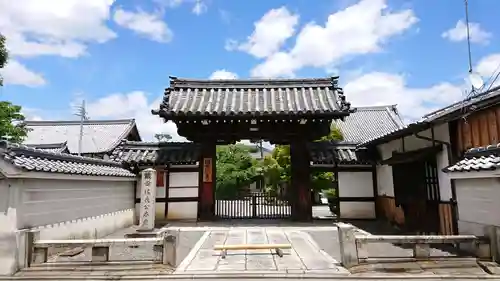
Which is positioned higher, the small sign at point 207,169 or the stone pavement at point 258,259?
the small sign at point 207,169

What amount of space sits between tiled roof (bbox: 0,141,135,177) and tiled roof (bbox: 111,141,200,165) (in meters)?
2.48

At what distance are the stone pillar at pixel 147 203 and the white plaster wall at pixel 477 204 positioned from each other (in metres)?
8.88

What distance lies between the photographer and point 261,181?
115 feet

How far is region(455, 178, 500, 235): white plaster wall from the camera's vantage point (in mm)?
6708

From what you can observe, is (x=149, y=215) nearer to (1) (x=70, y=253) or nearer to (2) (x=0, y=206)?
(1) (x=70, y=253)

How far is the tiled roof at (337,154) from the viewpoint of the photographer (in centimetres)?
1446

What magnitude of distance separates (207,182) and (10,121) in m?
13.3

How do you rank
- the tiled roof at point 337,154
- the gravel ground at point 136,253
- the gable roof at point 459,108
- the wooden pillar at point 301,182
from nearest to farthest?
the gravel ground at point 136,253 < the gable roof at point 459,108 < the wooden pillar at point 301,182 < the tiled roof at point 337,154

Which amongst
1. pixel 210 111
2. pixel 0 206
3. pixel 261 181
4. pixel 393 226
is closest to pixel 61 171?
pixel 0 206

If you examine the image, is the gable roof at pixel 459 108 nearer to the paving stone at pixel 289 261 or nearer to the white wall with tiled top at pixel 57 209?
the paving stone at pixel 289 261

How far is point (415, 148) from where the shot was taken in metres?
11.4

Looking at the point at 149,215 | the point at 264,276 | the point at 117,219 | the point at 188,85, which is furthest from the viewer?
the point at 188,85

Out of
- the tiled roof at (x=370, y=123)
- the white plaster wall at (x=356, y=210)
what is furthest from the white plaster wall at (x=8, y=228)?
the tiled roof at (x=370, y=123)

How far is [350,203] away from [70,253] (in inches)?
415
